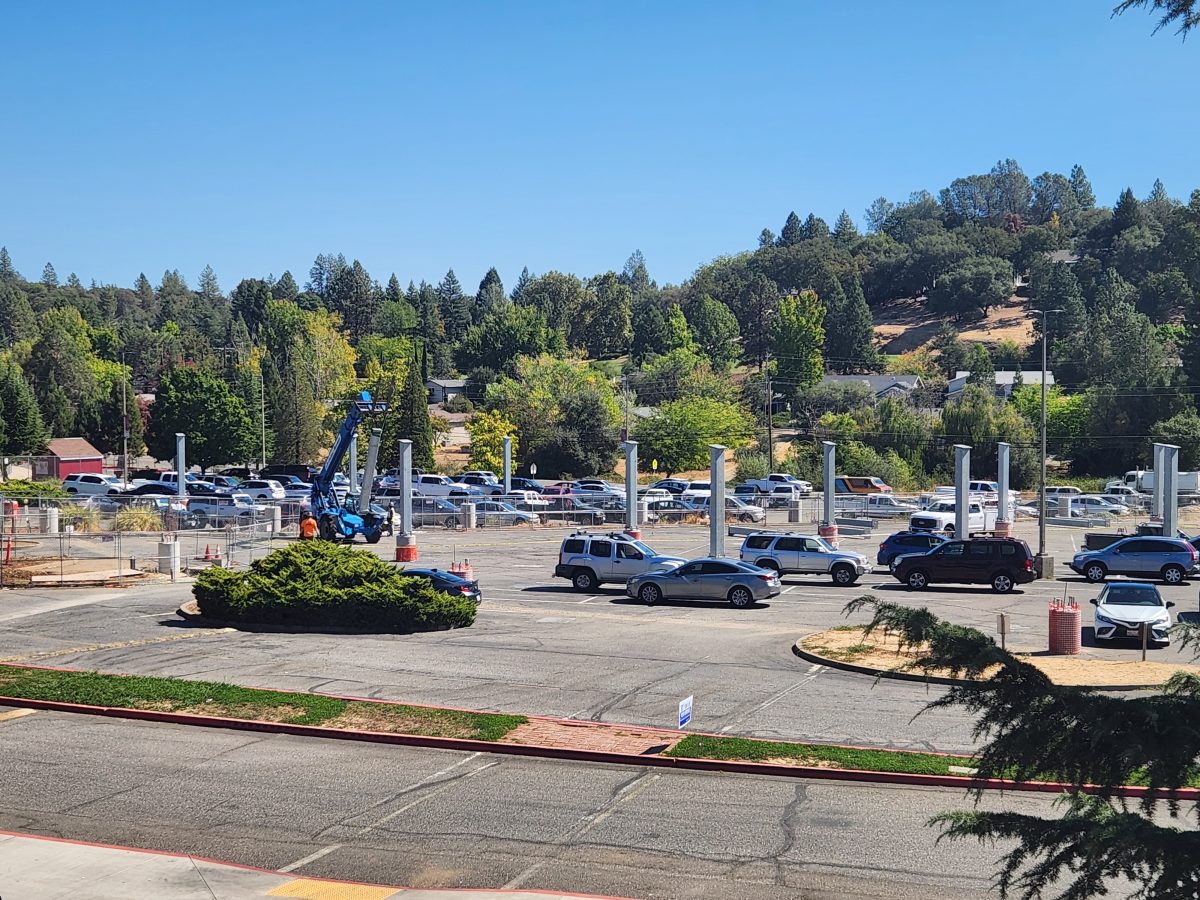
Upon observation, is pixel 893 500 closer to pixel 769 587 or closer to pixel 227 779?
pixel 769 587

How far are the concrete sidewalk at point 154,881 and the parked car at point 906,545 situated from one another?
27.5 m

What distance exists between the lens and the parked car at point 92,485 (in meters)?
69.6

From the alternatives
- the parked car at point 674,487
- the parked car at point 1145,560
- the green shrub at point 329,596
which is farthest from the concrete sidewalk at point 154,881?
the parked car at point 674,487

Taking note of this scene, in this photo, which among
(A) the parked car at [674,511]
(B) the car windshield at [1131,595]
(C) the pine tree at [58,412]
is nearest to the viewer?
(B) the car windshield at [1131,595]

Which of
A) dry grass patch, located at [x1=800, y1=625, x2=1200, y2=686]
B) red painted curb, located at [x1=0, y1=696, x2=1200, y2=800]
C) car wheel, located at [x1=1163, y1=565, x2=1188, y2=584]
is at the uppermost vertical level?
car wheel, located at [x1=1163, y1=565, x2=1188, y2=584]

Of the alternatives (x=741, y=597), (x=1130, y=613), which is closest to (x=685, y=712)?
(x=1130, y=613)

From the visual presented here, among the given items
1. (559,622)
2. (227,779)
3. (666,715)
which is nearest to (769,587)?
(559,622)

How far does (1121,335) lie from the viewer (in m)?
99.9

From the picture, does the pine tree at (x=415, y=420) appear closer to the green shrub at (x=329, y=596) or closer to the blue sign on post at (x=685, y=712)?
the green shrub at (x=329, y=596)

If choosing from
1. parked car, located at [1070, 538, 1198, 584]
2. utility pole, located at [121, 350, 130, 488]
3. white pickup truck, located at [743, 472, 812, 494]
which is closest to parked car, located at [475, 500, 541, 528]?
white pickup truck, located at [743, 472, 812, 494]

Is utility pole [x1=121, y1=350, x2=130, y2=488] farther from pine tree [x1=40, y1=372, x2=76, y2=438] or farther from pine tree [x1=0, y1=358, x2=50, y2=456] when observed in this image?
pine tree [x1=0, y1=358, x2=50, y2=456]

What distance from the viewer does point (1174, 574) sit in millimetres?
36031

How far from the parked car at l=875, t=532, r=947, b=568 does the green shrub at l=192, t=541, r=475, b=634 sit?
15633mm

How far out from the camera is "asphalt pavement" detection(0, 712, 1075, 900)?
12875 mm
